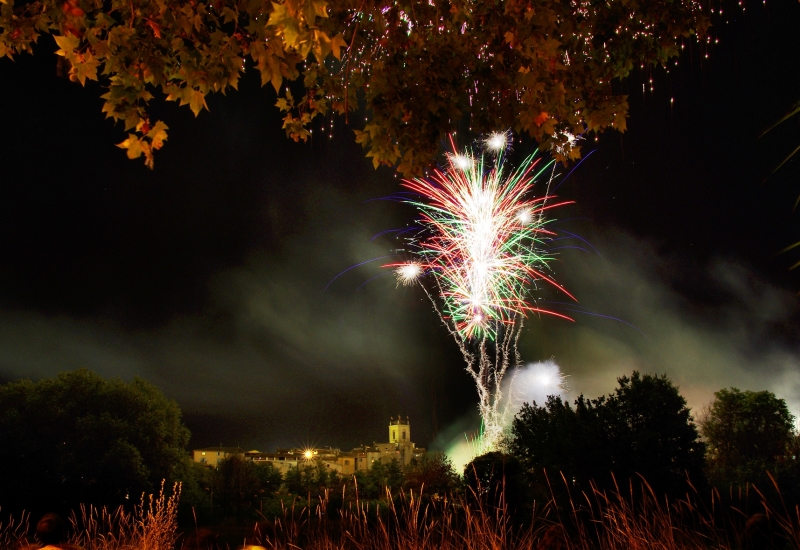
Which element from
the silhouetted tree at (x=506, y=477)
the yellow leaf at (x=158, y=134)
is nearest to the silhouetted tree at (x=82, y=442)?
the silhouetted tree at (x=506, y=477)

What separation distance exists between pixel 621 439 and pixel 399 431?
6903 centimetres

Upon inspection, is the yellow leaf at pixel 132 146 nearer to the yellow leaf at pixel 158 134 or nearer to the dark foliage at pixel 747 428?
the yellow leaf at pixel 158 134

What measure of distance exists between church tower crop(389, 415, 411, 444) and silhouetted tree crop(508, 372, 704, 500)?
66.3 m

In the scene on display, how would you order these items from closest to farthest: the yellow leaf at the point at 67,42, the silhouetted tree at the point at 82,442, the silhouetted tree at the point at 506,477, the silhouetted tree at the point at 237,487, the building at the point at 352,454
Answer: the yellow leaf at the point at 67,42
the silhouetted tree at the point at 506,477
the silhouetted tree at the point at 82,442
the silhouetted tree at the point at 237,487
the building at the point at 352,454

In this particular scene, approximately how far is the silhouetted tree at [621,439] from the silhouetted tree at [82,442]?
1602cm

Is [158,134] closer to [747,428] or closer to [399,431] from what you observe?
[747,428]

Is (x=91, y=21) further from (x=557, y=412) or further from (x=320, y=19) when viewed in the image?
(x=557, y=412)

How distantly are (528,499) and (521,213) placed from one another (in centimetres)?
968

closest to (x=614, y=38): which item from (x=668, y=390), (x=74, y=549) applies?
(x=74, y=549)

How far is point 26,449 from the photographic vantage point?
80.8 feet

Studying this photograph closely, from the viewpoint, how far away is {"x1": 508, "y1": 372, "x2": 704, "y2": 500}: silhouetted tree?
18.5 meters

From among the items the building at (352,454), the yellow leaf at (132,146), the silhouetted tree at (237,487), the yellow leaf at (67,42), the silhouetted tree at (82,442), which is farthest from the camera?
the building at (352,454)

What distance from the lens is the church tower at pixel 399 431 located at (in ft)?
281

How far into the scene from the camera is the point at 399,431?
85562 millimetres
